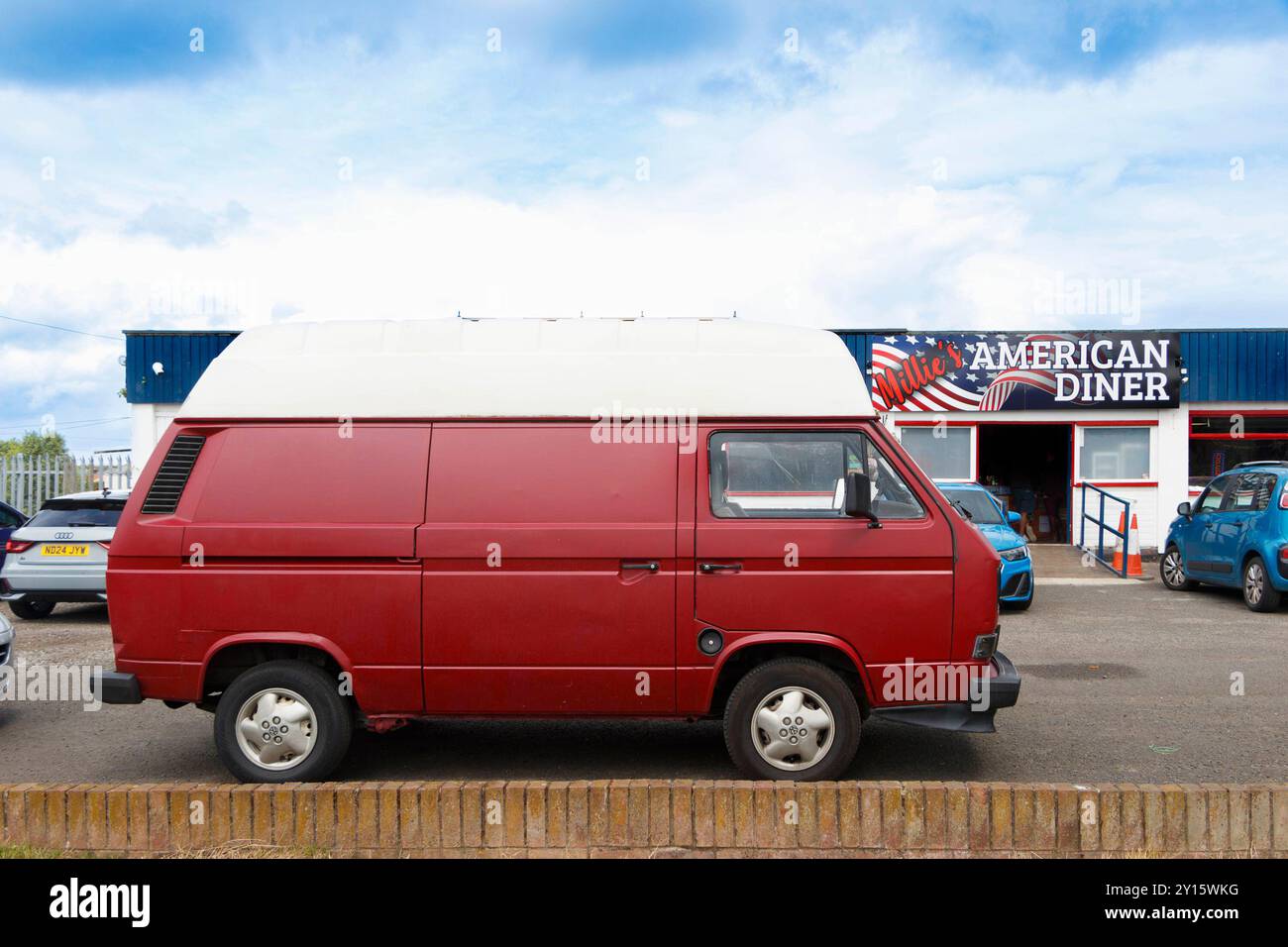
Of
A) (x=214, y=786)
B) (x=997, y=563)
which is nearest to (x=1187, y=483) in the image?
(x=997, y=563)

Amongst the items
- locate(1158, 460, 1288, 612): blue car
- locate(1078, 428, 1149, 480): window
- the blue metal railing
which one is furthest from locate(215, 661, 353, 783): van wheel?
locate(1078, 428, 1149, 480): window

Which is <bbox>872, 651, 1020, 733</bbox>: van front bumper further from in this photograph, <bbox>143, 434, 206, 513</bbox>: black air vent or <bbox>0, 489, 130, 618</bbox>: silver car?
<bbox>0, 489, 130, 618</bbox>: silver car

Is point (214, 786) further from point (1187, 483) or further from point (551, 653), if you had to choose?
point (1187, 483)

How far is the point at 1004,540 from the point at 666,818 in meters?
9.59

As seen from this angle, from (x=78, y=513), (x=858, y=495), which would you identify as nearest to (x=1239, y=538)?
(x=858, y=495)

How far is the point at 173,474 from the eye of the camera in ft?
18.1

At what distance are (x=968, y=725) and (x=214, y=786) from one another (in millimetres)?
3482

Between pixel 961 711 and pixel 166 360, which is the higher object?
pixel 166 360

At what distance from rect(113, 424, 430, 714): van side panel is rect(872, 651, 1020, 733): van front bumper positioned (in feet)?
7.98

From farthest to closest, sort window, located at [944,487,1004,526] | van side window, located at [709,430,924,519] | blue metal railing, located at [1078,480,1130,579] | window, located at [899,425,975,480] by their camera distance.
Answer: window, located at [899,425,975,480] < blue metal railing, located at [1078,480,1130,579] < window, located at [944,487,1004,526] < van side window, located at [709,430,924,519]

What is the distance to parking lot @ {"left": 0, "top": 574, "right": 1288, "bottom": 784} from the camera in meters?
5.85

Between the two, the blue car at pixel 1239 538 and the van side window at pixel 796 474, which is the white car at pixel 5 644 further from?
the blue car at pixel 1239 538

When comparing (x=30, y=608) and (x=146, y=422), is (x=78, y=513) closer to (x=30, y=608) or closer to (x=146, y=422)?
(x=30, y=608)
